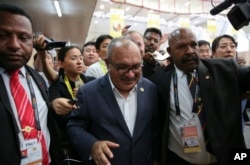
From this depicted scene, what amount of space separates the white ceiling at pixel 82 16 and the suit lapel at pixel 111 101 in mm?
4297

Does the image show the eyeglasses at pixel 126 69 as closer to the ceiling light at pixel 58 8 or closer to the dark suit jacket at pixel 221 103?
the dark suit jacket at pixel 221 103

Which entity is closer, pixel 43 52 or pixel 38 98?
pixel 38 98

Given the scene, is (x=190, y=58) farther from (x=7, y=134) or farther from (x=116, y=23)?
(x=116, y=23)

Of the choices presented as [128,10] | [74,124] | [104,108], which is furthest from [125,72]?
[128,10]

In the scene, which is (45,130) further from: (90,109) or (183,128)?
(183,128)

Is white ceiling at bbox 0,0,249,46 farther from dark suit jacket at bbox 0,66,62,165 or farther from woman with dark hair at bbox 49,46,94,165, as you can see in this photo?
dark suit jacket at bbox 0,66,62,165

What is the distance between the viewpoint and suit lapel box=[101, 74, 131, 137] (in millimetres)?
1513

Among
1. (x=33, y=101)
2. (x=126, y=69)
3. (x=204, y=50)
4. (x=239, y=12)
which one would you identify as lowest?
(x=33, y=101)

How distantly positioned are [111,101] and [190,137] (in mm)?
597

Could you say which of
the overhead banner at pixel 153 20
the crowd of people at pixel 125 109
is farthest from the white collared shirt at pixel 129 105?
the overhead banner at pixel 153 20

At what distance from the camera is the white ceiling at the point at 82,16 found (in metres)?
5.98

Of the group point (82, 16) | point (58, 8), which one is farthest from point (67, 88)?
point (82, 16)

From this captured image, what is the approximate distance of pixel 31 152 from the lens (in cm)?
131

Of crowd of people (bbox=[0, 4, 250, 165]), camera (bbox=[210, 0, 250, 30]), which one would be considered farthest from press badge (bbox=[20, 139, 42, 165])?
camera (bbox=[210, 0, 250, 30])
